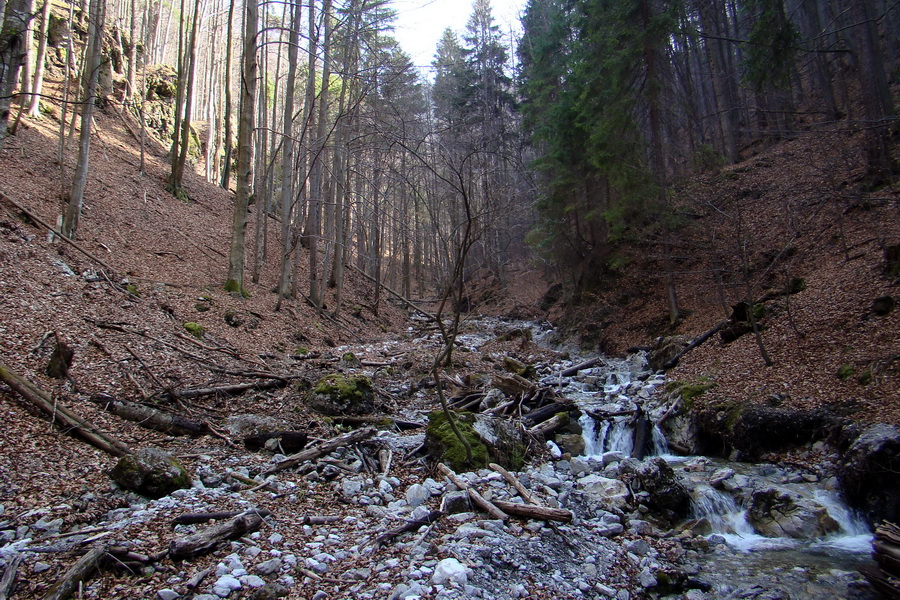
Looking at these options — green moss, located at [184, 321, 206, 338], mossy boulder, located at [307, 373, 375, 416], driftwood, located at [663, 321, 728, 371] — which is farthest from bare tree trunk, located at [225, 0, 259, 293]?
driftwood, located at [663, 321, 728, 371]

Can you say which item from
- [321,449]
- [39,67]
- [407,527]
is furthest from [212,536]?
[39,67]

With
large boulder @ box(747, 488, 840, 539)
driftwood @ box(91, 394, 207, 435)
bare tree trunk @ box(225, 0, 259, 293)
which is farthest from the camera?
bare tree trunk @ box(225, 0, 259, 293)

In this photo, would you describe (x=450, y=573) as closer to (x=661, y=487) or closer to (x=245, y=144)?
(x=661, y=487)

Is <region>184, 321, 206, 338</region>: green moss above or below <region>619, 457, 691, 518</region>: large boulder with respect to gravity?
above

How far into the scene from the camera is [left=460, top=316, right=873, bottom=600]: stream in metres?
4.14

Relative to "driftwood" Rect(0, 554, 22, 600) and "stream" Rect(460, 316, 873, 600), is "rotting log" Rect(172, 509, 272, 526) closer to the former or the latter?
"driftwood" Rect(0, 554, 22, 600)

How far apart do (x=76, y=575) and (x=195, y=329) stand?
666 cm

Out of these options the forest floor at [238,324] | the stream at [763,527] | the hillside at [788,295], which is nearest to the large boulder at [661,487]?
the stream at [763,527]

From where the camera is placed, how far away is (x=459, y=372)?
1109 cm

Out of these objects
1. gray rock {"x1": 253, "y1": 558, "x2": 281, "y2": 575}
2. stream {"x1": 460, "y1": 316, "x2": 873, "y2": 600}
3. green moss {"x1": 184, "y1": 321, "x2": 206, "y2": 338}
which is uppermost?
green moss {"x1": 184, "y1": 321, "x2": 206, "y2": 338}

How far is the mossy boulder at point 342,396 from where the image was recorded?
705 centimetres

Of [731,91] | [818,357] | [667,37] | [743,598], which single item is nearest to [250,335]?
[743,598]

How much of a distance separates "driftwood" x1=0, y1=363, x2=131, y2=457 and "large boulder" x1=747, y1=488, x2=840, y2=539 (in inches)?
259

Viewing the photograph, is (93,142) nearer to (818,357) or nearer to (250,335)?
(250,335)
